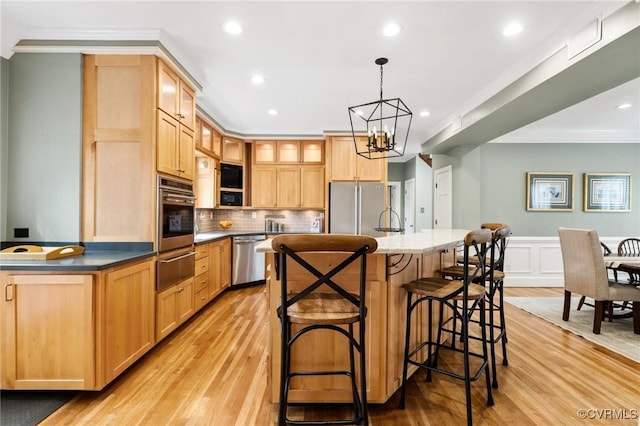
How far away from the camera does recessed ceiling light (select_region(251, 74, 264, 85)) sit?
342cm

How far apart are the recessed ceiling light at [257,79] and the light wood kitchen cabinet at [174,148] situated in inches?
35.3

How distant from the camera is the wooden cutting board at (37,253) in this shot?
2.10 m

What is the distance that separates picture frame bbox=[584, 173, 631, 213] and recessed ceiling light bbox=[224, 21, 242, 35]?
20.1 ft

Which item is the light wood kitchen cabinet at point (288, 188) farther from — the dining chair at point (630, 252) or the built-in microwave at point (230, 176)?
the dining chair at point (630, 252)

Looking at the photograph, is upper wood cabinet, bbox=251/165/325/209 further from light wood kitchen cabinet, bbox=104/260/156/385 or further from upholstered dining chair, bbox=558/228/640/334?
upholstered dining chair, bbox=558/228/640/334

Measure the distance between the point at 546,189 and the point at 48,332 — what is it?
6.81 metres

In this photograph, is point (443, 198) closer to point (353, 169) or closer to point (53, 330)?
point (353, 169)

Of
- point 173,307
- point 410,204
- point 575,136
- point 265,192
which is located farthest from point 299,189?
point 575,136

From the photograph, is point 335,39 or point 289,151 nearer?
point 335,39

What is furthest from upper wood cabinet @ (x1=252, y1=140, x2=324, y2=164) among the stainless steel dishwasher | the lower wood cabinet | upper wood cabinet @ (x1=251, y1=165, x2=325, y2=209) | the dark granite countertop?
the lower wood cabinet

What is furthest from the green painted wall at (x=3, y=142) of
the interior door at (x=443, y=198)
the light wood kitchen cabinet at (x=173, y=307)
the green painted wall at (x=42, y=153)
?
the interior door at (x=443, y=198)

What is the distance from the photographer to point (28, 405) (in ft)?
6.43

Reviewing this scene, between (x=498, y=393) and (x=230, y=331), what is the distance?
2.40 meters

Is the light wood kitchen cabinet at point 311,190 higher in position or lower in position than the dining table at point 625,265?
higher
